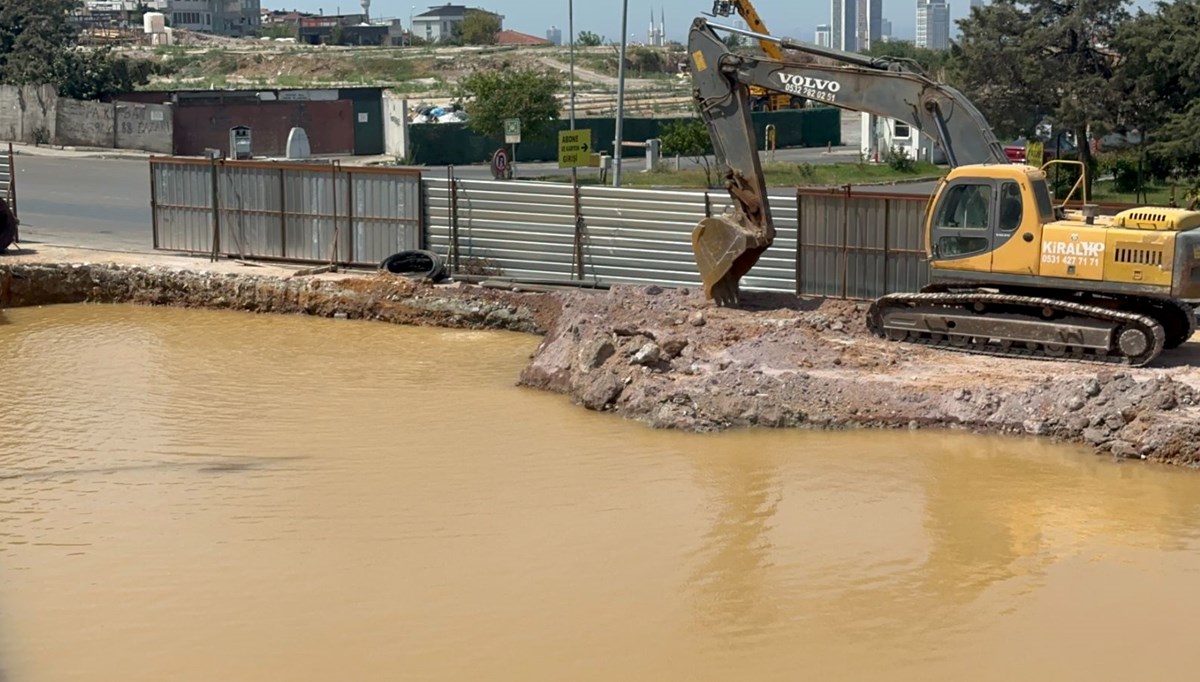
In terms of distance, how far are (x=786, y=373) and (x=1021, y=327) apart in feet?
10.6

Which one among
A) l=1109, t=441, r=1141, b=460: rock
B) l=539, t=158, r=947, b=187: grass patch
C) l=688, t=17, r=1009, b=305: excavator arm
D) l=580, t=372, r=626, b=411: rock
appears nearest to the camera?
l=1109, t=441, r=1141, b=460: rock

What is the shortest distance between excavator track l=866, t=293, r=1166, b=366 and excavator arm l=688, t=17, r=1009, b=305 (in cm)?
206

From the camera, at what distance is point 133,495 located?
14359mm

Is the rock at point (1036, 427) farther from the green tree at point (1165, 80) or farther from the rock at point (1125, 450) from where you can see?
the green tree at point (1165, 80)

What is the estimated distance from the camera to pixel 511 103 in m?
49.2

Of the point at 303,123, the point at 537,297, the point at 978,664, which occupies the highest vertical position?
the point at 303,123

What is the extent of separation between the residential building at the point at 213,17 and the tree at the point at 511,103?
97.4 m

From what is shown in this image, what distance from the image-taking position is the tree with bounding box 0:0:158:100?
56.9 m

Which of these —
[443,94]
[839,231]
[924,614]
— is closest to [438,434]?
[924,614]

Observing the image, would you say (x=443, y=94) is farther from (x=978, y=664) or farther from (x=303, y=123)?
(x=978, y=664)

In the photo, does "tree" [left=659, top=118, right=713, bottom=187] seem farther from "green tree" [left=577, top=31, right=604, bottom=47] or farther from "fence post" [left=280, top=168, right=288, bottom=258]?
"green tree" [left=577, top=31, right=604, bottom=47]

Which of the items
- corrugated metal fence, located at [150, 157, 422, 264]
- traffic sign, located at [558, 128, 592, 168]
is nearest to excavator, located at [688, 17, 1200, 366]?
corrugated metal fence, located at [150, 157, 422, 264]

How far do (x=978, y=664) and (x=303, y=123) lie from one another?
4761cm

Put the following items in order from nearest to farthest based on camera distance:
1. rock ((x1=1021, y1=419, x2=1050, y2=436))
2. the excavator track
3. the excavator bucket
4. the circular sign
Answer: rock ((x1=1021, y1=419, x2=1050, y2=436)), the excavator track, the excavator bucket, the circular sign
